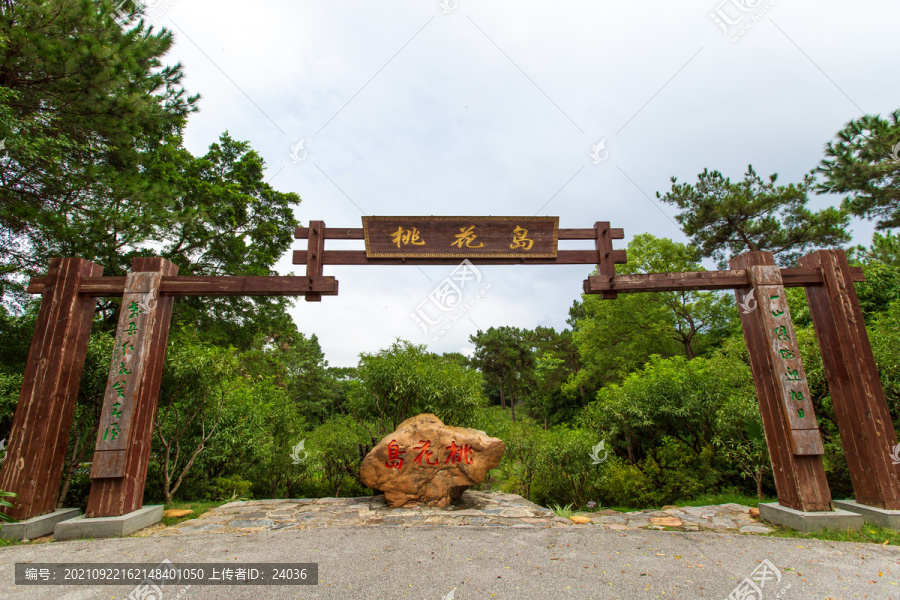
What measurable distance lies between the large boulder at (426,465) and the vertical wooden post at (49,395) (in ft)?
11.5

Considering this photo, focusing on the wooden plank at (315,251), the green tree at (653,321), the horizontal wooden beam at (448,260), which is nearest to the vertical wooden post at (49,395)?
the wooden plank at (315,251)

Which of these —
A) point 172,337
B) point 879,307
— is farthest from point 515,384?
point 172,337

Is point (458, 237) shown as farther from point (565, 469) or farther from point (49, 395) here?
point (565, 469)

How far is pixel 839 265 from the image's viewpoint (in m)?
5.32

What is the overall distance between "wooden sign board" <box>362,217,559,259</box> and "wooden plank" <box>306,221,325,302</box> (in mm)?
611

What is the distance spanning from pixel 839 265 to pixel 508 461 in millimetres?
7026

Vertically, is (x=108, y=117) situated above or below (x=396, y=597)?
above

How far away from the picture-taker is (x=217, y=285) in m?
5.45

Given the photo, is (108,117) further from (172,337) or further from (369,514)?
(369,514)

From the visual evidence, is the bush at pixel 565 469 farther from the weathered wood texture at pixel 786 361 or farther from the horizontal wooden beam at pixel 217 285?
the horizontal wooden beam at pixel 217 285

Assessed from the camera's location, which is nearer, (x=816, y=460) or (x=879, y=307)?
(x=816, y=460)

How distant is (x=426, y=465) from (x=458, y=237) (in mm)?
3291

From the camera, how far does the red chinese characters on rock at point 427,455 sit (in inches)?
237

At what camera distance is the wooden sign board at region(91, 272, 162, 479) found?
462 centimetres
